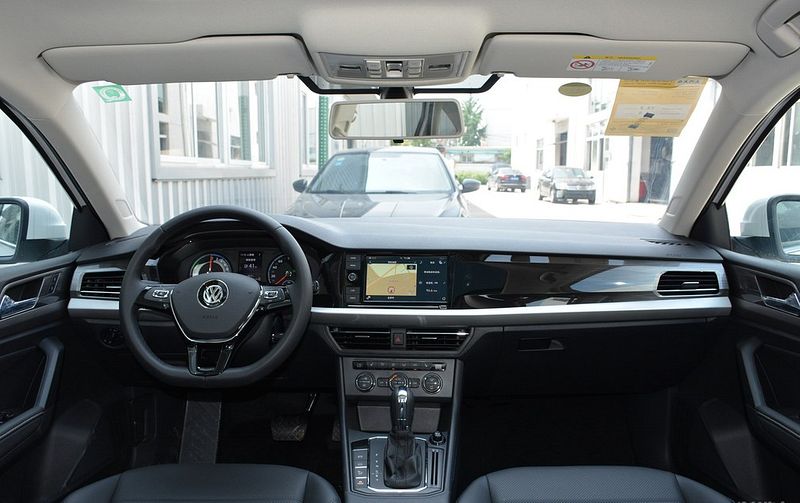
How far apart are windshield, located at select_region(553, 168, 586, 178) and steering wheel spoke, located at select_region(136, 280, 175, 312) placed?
18.1ft

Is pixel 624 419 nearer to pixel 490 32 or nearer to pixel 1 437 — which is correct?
pixel 490 32

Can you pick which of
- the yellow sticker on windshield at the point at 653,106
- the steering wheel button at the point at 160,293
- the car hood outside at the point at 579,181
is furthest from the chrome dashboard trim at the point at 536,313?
the car hood outside at the point at 579,181

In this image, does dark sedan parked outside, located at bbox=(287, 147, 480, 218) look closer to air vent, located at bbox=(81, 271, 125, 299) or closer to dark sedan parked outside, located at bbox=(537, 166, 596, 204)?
dark sedan parked outside, located at bbox=(537, 166, 596, 204)

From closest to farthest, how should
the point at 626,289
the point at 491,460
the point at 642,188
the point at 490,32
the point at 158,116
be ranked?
the point at 490,32
the point at 626,289
the point at 491,460
the point at 642,188
the point at 158,116

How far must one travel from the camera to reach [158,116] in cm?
537

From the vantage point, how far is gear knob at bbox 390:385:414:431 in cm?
250

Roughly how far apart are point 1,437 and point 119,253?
827mm

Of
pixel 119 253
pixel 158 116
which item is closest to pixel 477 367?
pixel 119 253

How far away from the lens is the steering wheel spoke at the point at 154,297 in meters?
2.25

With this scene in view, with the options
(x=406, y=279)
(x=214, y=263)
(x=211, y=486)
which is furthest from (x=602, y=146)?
(x=211, y=486)

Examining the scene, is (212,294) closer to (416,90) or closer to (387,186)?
(416,90)

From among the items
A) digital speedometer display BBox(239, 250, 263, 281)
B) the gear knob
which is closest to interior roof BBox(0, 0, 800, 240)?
digital speedometer display BBox(239, 250, 263, 281)

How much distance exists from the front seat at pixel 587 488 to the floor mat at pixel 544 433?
46.5 inches

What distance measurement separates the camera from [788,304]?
7.80ft
